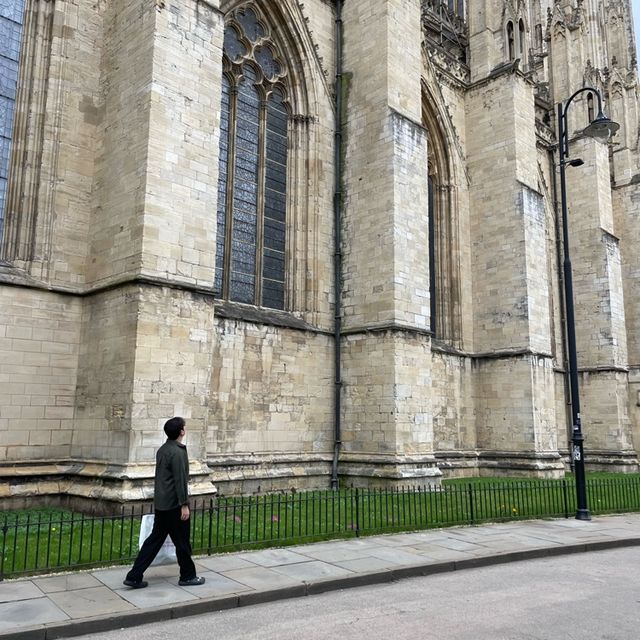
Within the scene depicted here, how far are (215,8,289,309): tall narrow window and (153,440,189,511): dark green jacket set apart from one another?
848cm

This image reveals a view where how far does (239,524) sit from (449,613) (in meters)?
4.68

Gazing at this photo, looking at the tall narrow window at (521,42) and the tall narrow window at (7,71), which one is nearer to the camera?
the tall narrow window at (7,71)

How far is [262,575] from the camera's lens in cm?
Result: 739

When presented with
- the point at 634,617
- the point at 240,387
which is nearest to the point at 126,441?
the point at 240,387

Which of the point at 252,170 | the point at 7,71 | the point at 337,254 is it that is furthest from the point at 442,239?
the point at 7,71

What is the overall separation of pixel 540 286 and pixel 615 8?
22259 mm

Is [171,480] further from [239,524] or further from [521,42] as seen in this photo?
[521,42]

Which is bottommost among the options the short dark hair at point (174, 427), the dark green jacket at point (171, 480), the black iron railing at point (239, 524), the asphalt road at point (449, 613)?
the asphalt road at point (449, 613)

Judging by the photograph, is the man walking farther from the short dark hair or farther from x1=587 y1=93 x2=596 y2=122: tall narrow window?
x1=587 y1=93 x2=596 y2=122: tall narrow window

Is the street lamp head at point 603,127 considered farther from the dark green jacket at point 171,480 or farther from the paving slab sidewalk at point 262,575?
the dark green jacket at point 171,480

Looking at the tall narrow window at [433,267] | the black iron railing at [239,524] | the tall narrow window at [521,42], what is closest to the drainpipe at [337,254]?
the black iron railing at [239,524]

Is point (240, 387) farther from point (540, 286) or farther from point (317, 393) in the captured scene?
point (540, 286)

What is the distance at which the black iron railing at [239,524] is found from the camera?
764 centimetres

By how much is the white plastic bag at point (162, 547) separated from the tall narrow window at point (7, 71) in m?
7.53
